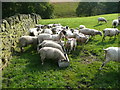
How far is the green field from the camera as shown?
83.2 m

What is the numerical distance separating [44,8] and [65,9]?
36.8 metres

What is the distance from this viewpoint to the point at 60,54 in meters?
9.62

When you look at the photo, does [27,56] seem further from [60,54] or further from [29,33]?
[29,33]

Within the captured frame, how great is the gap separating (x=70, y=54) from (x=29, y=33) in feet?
21.3

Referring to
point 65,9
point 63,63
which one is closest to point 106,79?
point 63,63

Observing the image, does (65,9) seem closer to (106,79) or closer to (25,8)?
(25,8)

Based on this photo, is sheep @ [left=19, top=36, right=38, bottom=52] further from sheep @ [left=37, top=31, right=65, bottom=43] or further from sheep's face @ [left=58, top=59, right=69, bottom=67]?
sheep's face @ [left=58, top=59, right=69, bottom=67]

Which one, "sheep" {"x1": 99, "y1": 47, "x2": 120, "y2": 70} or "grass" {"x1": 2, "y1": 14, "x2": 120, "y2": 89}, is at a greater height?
"sheep" {"x1": 99, "y1": 47, "x2": 120, "y2": 70}

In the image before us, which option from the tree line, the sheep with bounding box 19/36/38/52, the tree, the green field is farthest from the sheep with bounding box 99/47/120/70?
the green field

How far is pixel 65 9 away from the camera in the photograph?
3541 inches

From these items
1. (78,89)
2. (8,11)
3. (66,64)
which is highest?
(8,11)

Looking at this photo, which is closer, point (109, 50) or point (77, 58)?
point (109, 50)

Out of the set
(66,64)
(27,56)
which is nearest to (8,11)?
(27,56)

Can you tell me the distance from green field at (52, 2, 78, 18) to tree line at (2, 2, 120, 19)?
18.7 metres
